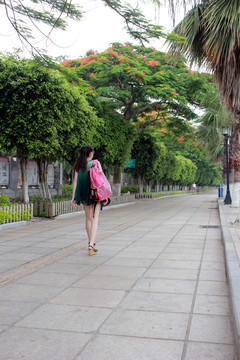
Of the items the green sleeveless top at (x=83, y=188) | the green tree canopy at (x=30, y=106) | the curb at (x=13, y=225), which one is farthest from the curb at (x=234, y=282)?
the green tree canopy at (x=30, y=106)

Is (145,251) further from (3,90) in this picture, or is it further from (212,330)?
(3,90)

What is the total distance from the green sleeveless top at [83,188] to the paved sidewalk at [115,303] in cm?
106

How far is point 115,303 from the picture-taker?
14.3ft

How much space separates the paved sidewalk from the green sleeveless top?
3.49ft

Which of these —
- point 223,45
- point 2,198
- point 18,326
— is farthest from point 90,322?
point 2,198

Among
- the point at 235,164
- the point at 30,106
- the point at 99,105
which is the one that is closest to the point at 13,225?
the point at 30,106

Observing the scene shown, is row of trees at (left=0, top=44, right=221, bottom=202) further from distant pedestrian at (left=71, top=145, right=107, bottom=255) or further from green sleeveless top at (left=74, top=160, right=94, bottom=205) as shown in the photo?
green sleeveless top at (left=74, top=160, right=94, bottom=205)

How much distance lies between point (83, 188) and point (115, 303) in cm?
307

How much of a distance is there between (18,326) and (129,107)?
72.4ft

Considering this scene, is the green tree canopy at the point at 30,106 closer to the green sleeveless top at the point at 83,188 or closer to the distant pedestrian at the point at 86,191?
the distant pedestrian at the point at 86,191

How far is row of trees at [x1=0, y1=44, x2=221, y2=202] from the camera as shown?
1285 centimetres

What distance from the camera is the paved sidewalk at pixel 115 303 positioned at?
10.5 ft

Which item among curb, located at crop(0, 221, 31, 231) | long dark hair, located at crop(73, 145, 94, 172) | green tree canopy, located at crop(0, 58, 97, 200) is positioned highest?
green tree canopy, located at crop(0, 58, 97, 200)

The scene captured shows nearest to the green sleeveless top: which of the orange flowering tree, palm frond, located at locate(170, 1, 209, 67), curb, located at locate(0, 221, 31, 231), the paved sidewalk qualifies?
the paved sidewalk
